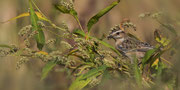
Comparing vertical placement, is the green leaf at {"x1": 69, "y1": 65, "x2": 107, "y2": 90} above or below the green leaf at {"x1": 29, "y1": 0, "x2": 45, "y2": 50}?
below

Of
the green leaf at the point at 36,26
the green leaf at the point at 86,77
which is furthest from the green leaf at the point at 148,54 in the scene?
the green leaf at the point at 36,26

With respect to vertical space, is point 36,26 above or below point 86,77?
above

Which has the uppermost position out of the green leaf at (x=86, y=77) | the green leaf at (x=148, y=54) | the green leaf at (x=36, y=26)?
the green leaf at (x=36, y=26)

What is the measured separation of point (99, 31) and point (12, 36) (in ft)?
1.14

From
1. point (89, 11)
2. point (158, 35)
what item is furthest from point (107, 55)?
point (89, 11)

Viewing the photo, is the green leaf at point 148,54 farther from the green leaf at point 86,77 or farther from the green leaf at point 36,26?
the green leaf at point 36,26

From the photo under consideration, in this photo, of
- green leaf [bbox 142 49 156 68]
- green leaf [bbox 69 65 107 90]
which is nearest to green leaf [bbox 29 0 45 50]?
green leaf [bbox 69 65 107 90]

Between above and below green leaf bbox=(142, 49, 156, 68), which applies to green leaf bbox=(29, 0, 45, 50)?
above

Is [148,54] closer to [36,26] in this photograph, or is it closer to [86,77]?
[86,77]

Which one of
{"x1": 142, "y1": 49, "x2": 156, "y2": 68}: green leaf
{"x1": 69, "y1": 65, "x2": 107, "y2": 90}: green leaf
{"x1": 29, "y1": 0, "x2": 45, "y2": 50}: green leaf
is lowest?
{"x1": 69, "y1": 65, "x2": 107, "y2": 90}: green leaf

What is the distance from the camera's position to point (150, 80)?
559 mm

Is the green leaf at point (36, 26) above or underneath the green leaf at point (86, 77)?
above

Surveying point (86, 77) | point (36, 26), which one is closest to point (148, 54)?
point (86, 77)

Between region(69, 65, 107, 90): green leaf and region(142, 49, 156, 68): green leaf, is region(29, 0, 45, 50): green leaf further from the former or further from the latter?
region(142, 49, 156, 68): green leaf
